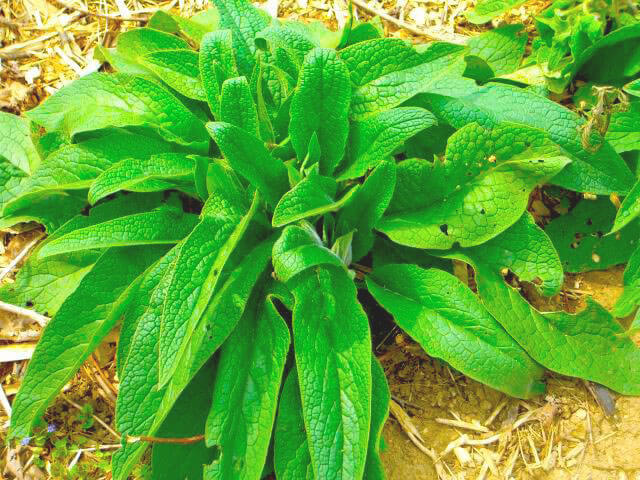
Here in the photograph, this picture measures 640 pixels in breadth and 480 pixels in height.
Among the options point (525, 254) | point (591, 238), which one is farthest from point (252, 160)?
point (591, 238)

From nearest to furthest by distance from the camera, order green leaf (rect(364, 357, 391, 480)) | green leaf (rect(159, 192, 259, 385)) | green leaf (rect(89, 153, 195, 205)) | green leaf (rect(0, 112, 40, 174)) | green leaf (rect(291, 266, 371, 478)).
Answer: green leaf (rect(159, 192, 259, 385)) → green leaf (rect(291, 266, 371, 478)) → green leaf (rect(364, 357, 391, 480)) → green leaf (rect(89, 153, 195, 205)) → green leaf (rect(0, 112, 40, 174))

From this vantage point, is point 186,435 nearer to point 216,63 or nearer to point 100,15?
point 216,63

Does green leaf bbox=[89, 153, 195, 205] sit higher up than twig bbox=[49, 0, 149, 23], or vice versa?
twig bbox=[49, 0, 149, 23]

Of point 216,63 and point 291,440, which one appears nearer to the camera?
point 291,440

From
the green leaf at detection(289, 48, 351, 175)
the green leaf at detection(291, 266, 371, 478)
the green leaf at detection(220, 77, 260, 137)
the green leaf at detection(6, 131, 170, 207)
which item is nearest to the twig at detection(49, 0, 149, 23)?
the green leaf at detection(6, 131, 170, 207)

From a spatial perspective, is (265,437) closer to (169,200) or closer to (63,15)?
(169,200)

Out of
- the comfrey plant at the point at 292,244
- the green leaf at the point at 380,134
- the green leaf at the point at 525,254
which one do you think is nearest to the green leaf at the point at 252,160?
the comfrey plant at the point at 292,244

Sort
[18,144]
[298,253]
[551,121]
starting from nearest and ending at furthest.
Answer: [298,253] → [551,121] → [18,144]

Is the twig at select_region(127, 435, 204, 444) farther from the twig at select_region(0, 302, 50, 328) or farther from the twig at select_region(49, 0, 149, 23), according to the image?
the twig at select_region(49, 0, 149, 23)
